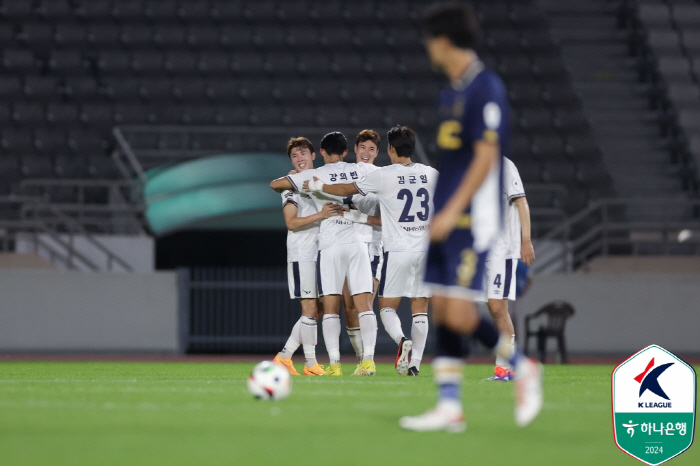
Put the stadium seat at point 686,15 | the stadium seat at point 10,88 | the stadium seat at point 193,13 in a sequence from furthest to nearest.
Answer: the stadium seat at point 686,15 → the stadium seat at point 193,13 → the stadium seat at point 10,88

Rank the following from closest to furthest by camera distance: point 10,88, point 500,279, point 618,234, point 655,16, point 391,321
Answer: point 500,279 → point 391,321 → point 618,234 → point 10,88 → point 655,16

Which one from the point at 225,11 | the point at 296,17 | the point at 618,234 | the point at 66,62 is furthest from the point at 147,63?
the point at 618,234

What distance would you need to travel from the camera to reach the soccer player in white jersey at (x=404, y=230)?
30.1 feet

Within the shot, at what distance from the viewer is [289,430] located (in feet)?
15.3

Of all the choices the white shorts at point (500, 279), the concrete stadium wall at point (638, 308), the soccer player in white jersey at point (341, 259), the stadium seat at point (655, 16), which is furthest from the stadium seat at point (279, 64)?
the white shorts at point (500, 279)

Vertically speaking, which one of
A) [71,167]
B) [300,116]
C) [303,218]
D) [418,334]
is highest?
[300,116]

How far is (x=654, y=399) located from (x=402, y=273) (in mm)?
4499

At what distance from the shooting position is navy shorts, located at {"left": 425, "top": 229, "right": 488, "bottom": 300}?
4.65 meters

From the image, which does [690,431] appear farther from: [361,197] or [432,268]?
[361,197]

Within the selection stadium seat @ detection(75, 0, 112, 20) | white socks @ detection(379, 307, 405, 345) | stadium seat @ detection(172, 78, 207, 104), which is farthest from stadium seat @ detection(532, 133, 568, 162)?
white socks @ detection(379, 307, 405, 345)

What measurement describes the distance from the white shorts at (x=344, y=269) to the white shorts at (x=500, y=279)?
4.17 ft

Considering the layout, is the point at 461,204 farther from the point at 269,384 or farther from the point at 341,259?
the point at 341,259

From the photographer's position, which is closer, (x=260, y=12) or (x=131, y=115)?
(x=131, y=115)

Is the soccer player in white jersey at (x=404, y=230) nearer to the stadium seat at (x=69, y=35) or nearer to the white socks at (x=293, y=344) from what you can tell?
the white socks at (x=293, y=344)
